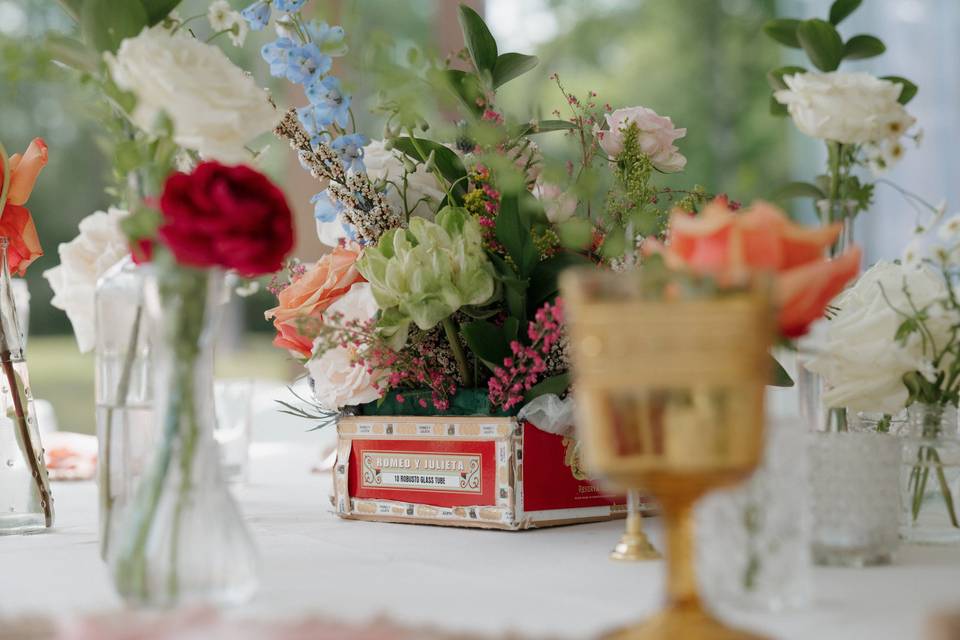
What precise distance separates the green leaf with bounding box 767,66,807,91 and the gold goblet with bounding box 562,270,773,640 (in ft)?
2.10

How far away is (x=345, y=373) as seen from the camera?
3.60ft

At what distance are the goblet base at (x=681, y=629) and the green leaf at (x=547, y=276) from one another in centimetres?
53

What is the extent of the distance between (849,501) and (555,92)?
7.32 meters

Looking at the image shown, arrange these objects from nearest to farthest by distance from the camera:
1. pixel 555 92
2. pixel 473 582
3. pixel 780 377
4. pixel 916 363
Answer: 1. pixel 473 582
2. pixel 916 363
3. pixel 780 377
4. pixel 555 92

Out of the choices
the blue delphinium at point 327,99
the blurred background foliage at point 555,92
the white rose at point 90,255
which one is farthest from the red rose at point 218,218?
the blurred background foliage at point 555,92

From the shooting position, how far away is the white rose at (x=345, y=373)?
3.50 ft

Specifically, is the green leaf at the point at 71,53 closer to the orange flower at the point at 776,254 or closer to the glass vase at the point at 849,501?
the orange flower at the point at 776,254

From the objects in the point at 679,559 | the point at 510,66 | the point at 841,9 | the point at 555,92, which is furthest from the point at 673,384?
the point at 555,92

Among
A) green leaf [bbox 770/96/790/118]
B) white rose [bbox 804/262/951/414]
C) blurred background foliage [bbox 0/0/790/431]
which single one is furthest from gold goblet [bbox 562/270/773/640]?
blurred background foliage [bbox 0/0/790/431]

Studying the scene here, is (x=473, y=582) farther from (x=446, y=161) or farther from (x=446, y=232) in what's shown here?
(x=446, y=161)

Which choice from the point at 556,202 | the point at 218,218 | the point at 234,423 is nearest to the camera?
the point at 218,218

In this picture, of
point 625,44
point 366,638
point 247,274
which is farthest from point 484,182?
point 625,44

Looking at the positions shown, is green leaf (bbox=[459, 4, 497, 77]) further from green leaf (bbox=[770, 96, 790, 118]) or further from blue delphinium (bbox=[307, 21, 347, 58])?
green leaf (bbox=[770, 96, 790, 118])

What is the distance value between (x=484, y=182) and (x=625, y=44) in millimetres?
7329
